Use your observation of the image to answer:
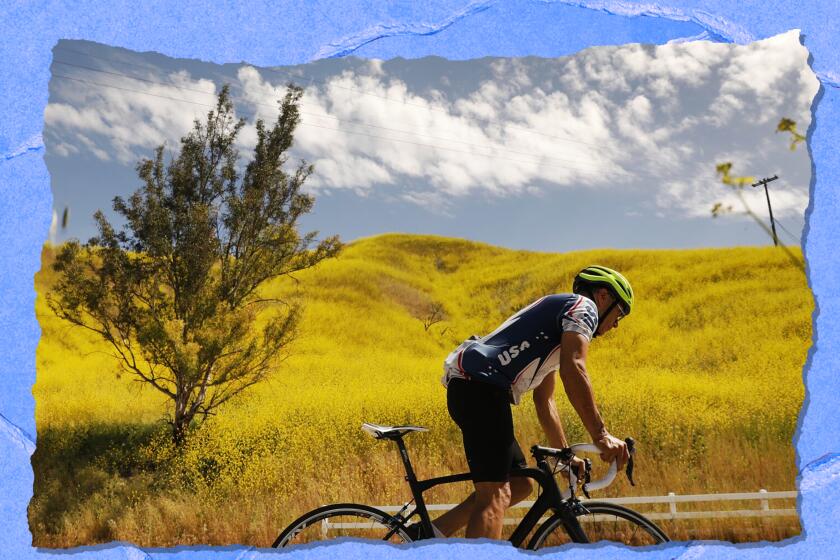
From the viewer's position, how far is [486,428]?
1.99 m

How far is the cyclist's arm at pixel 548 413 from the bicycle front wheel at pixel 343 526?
1.85 ft

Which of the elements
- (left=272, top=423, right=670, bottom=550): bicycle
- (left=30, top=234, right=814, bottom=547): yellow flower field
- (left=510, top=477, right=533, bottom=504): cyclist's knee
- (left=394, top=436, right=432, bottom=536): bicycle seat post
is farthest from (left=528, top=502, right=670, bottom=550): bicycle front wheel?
(left=394, top=436, right=432, bottom=536): bicycle seat post

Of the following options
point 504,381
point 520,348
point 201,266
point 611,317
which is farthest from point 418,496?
point 201,266

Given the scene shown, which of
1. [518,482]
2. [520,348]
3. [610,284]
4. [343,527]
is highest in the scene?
[610,284]

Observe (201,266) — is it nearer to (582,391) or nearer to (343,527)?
(343,527)

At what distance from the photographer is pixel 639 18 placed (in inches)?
105

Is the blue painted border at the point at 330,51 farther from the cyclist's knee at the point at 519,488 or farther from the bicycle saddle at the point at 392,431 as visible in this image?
the cyclist's knee at the point at 519,488

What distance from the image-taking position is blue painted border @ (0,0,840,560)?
7.89 ft

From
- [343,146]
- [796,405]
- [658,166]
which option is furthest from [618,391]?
[343,146]

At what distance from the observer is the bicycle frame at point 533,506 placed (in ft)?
6.64

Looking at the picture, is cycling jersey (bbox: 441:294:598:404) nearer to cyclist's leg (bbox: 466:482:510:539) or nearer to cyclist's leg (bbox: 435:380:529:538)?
cyclist's leg (bbox: 435:380:529:538)

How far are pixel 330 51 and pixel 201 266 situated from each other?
3.33ft

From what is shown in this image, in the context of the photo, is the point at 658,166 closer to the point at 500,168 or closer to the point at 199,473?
the point at 500,168

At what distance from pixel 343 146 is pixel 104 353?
1297 mm
